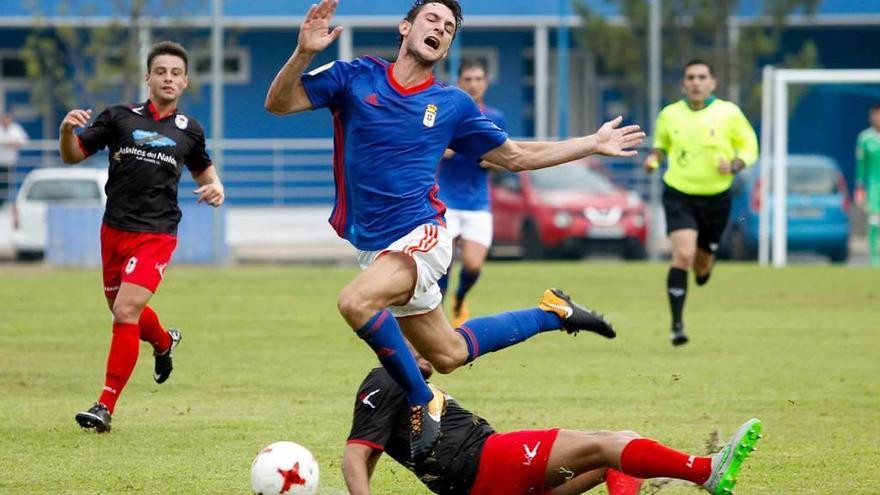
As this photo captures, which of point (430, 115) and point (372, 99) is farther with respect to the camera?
point (430, 115)

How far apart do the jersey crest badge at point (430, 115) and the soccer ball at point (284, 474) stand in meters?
1.92

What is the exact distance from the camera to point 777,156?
24.6 meters

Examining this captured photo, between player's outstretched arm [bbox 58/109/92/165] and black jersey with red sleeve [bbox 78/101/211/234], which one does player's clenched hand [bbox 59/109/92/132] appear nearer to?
player's outstretched arm [bbox 58/109/92/165]

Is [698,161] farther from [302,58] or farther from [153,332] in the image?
[302,58]

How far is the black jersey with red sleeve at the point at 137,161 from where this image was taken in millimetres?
9438

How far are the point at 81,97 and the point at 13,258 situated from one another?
266 inches

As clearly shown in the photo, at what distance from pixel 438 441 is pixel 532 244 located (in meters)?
19.3

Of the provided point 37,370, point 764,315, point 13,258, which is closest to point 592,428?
point 37,370

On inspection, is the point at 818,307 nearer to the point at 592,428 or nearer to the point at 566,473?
the point at 592,428

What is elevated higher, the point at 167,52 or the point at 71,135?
the point at 167,52

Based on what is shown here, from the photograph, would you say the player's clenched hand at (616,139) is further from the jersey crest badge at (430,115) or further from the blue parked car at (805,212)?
the blue parked car at (805,212)

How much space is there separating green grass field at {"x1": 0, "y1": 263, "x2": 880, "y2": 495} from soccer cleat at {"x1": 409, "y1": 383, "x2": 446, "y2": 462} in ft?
2.88

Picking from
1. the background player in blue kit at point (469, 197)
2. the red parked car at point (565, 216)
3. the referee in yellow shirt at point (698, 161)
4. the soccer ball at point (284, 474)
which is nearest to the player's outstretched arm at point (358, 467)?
the soccer ball at point (284, 474)

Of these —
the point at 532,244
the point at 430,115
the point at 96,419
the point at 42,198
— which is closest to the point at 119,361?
the point at 96,419
